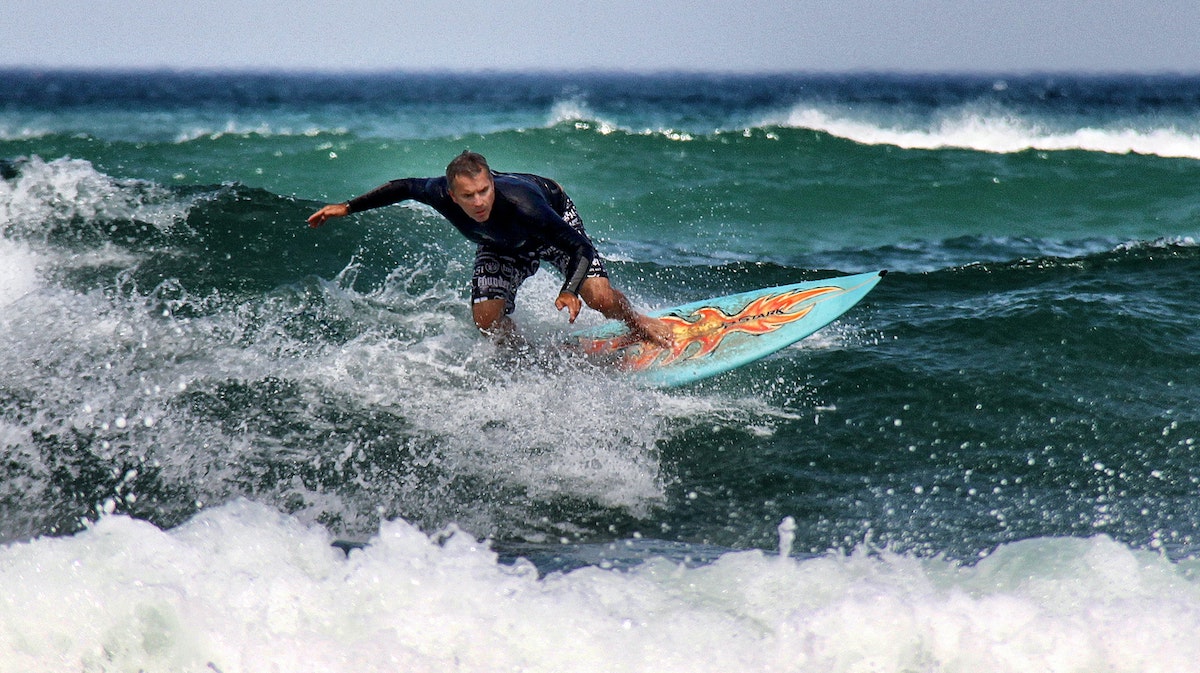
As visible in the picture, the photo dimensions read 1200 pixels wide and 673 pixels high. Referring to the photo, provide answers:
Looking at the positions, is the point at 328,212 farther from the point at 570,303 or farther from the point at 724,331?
the point at 724,331

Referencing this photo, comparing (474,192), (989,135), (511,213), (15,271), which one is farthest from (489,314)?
(989,135)

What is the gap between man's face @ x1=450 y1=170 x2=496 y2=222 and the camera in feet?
15.2

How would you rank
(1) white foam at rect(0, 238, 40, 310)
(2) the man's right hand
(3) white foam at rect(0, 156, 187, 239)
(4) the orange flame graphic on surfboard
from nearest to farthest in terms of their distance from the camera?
(2) the man's right hand
(4) the orange flame graphic on surfboard
(1) white foam at rect(0, 238, 40, 310)
(3) white foam at rect(0, 156, 187, 239)

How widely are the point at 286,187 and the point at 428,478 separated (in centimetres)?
1053

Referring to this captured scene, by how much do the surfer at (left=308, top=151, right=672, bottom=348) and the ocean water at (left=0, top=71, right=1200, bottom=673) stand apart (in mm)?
363

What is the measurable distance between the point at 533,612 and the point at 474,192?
7.42 feet

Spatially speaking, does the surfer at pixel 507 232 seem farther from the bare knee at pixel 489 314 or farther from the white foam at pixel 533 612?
the white foam at pixel 533 612

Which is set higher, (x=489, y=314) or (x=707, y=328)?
(x=489, y=314)

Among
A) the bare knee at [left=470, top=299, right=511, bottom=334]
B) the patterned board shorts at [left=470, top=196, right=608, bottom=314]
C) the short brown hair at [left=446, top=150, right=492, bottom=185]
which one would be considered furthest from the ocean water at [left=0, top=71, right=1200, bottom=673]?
the short brown hair at [left=446, top=150, right=492, bottom=185]

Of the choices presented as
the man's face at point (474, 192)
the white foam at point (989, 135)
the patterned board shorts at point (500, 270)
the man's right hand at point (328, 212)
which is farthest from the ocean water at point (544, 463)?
the white foam at point (989, 135)

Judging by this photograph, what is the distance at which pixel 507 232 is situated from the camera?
5.24 meters

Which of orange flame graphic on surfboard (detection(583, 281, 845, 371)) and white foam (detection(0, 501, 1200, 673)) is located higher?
orange flame graphic on surfboard (detection(583, 281, 845, 371))

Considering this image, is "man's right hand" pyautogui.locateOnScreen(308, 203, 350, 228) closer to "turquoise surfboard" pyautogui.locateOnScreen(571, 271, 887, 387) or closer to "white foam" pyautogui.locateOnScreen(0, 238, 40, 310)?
"turquoise surfboard" pyautogui.locateOnScreen(571, 271, 887, 387)

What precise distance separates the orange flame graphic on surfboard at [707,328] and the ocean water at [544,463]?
0.25 metres
